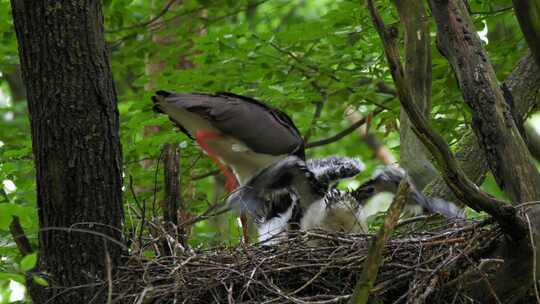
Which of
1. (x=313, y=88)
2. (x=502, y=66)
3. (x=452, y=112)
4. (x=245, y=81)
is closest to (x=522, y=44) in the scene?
(x=502, y=66)

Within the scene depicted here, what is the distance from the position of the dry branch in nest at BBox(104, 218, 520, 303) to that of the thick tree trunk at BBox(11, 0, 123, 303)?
22 cm

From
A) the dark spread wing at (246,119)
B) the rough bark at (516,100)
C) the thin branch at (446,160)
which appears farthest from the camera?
the rough bark at (516,100)

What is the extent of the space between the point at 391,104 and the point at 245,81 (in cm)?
109

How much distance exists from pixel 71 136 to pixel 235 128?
A: 1.07 metres

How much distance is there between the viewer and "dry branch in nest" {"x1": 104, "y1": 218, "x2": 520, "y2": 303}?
3.77 metres

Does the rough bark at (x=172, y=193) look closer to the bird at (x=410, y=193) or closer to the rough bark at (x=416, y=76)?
the bird at (x=410, y=193)

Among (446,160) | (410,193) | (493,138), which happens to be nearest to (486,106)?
(493,138)

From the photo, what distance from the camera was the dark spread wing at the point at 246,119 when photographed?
15.6 ft

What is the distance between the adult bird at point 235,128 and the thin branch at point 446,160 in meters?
1.53

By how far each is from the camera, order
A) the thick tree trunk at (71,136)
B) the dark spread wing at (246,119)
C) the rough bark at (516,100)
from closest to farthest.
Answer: the thick tree trunk at (71,136)
the dark spread wing at (246,119)
the rough bark at (516,100)

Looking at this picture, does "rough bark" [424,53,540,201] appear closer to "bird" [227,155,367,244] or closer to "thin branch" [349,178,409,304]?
"bird" [227,155,367,244]

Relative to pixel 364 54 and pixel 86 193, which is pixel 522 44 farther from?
pixel 86 193

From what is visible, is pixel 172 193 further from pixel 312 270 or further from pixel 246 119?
pixel 312 270

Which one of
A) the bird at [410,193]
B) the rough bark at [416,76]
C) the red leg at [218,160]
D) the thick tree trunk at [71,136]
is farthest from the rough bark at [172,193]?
the rough bark at [416,76]
